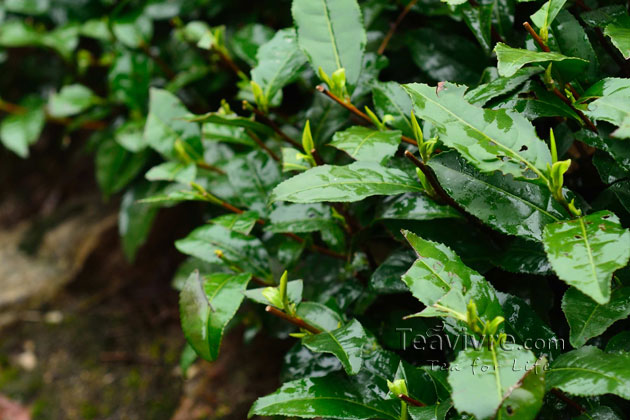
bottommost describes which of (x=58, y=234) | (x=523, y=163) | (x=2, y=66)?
(x=58, y=234)

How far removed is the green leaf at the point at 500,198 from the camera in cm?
104

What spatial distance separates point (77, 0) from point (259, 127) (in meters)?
1.54

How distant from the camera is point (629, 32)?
1.11 metres

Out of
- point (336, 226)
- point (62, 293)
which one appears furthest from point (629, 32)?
point (62, 293)

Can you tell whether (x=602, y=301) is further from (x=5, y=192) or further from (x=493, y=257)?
(x=5, y=192)

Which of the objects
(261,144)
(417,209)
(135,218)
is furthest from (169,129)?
(417,209)

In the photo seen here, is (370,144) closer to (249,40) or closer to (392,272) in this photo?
(392,272)

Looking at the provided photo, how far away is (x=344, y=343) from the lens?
1.13m

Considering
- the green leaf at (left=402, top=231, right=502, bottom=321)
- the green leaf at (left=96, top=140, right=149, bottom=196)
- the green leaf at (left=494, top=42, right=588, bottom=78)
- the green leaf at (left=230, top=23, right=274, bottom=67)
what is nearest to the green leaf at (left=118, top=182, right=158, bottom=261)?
the green leaf at (left=96, top=140, right=149, bottom=196)

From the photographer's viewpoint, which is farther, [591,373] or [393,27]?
[393,27]

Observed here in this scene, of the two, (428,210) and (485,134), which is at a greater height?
(485,134)

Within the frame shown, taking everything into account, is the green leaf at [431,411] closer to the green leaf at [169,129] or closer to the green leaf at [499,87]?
the green leaf at [499,87]

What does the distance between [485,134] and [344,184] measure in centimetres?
30

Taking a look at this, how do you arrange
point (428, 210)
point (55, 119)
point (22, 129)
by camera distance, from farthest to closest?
point (55, 119) < point (22, 129) < point (428, 210)
